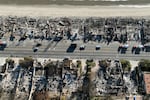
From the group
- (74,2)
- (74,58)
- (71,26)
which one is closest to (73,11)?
(74,2)

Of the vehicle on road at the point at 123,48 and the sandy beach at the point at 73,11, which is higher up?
the sandy beach at the point at 73,11

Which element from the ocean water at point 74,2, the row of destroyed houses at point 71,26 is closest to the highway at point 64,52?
the row of destroyed houses at point 71,26

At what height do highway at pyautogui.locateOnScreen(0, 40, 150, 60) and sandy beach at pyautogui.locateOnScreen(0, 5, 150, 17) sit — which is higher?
sandy beach at pyautogui.locateOnScreen(0, 5, 150, 17)

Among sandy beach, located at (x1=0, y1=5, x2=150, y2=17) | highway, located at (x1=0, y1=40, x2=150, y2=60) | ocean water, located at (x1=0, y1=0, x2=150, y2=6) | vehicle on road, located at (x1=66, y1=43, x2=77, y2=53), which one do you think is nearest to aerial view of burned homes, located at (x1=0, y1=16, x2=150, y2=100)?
highway, located at (x1=0, y1=40, x2=150, y2=60)

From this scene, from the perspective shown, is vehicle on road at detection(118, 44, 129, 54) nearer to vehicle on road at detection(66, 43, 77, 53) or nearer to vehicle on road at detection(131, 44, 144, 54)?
vehicle on road at detection(131, 44, 144, 54)

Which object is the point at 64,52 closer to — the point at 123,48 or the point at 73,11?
the point at 123,48

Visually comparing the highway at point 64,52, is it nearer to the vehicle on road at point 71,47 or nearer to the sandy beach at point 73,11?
the vehicle on road at point 71,47

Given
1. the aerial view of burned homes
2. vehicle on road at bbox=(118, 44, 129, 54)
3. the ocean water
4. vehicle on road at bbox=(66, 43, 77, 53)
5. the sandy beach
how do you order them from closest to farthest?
the aerial view of burned homes → vehicle on road at bbox=(66, 43, 77, 53) → vehicle on road at bbox=(118, 44, 129, 54) → the sandy beach → the ocean water

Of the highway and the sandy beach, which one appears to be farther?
the sandy beach
